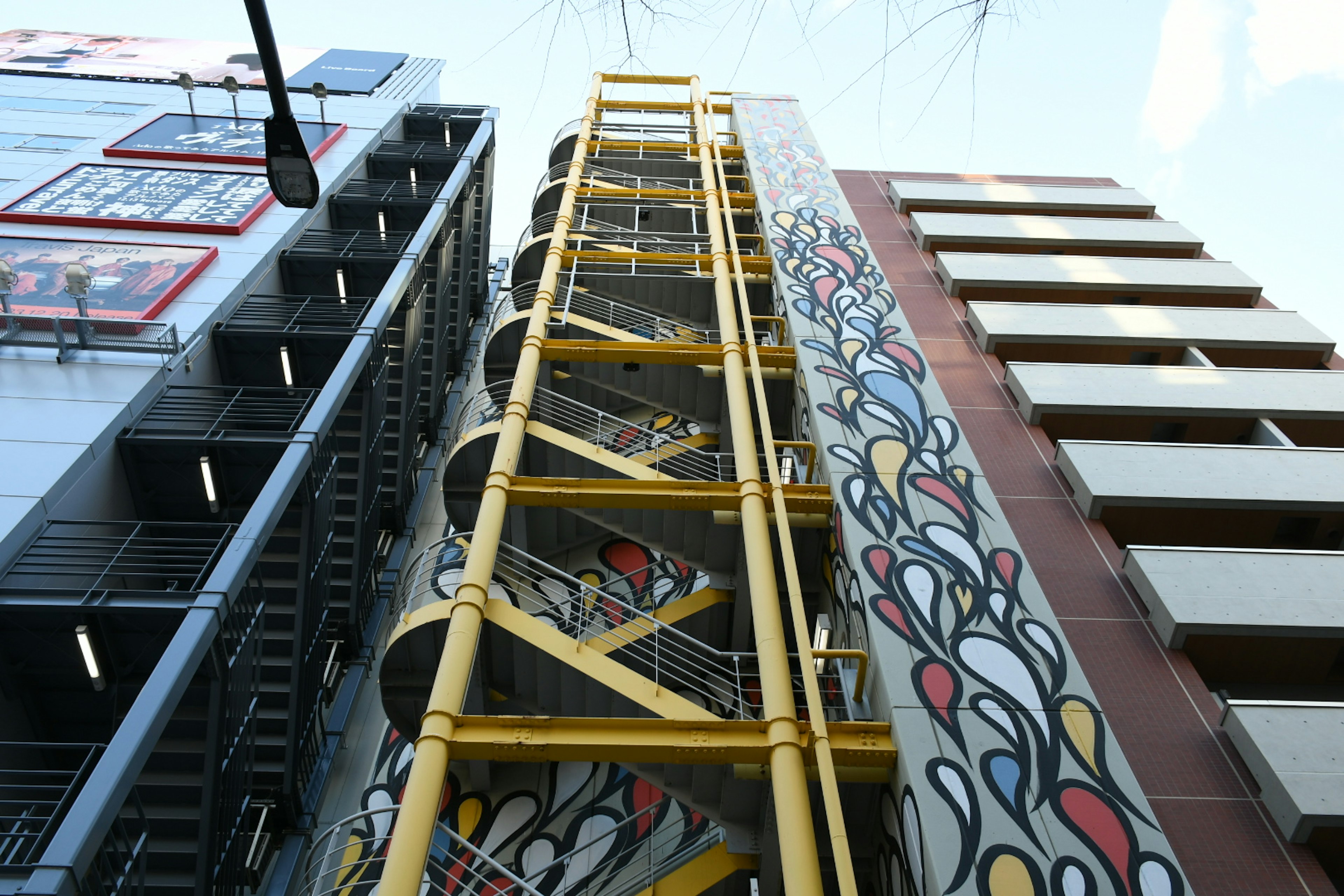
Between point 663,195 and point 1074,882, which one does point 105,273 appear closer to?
point 663,195

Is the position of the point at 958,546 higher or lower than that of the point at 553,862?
higher

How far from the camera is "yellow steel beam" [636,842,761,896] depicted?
9375 millimetres

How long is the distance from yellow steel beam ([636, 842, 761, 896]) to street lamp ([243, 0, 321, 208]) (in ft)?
26.5

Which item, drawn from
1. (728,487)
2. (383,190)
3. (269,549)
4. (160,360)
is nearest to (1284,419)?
(728,487)

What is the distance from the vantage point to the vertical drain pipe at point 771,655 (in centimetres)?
725

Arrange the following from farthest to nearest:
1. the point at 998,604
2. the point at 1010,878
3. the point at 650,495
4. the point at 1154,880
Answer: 1. the point at 650,495
2. the point at 998,604
3. the point at 1154,880
4. the point at 1010,878

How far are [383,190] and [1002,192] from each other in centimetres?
1871

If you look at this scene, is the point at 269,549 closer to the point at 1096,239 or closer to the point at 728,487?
→ the point at 728,487

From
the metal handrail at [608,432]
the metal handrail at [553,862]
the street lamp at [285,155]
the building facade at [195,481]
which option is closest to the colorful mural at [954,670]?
the metal handrail at [608,432]

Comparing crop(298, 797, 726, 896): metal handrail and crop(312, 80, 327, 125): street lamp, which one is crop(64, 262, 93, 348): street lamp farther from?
crop(312, 80, 327, 125): street lamp

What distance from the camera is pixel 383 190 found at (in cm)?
2408

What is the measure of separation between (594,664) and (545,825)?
445cm

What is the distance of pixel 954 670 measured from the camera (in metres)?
9.11

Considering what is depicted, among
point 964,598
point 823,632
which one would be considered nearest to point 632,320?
point 823,632
